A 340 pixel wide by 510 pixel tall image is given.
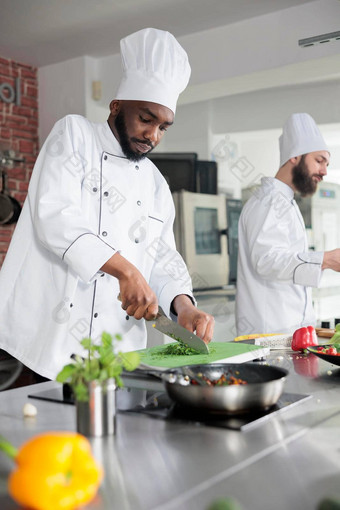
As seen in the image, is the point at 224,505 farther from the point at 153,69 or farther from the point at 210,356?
the point at 153,69

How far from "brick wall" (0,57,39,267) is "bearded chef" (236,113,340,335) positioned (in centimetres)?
228

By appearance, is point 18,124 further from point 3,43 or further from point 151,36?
point 151,36

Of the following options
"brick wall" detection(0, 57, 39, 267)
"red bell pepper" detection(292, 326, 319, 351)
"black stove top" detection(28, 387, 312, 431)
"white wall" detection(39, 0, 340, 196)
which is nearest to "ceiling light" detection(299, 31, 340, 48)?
"white wall" detection(39, 0, 340, 196)

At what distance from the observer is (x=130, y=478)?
2.65 feet

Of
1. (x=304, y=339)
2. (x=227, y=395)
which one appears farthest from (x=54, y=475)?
(x=304, y=339)

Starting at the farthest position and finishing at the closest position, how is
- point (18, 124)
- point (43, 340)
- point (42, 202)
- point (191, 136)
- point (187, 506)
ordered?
1. point (191, 136)
2. point (18, 124)
3. point (43, 340)
4. point (42, 202)
5. point (187, 506)

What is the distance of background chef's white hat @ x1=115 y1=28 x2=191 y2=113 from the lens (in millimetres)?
1819

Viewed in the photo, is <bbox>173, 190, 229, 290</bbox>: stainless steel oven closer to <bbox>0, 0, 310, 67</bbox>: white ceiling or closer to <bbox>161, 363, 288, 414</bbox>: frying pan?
<bbox>0, 0, 310, 67</bbox>: white ceiling

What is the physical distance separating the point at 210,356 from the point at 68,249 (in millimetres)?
485

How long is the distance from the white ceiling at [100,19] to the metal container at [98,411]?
3120 millimetres

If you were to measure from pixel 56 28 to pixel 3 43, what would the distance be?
21.2 inches

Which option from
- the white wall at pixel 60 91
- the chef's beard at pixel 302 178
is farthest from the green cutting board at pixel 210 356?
the white wall at pixel 60 91

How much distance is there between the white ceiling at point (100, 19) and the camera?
3.57 m

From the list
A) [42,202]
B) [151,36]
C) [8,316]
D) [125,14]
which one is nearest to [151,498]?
[42,202]
